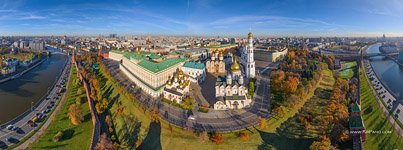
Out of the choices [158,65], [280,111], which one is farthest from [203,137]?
[158,65]

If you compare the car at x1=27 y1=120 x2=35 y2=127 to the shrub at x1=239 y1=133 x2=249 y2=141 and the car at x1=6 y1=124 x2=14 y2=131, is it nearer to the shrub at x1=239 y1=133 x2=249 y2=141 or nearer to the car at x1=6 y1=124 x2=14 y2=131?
the car at x1=6 y1=124 x2=14 y2=131

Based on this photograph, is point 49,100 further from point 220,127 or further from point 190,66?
point 220,127

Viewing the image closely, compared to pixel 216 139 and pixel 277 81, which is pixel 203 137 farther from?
pixel 277 81

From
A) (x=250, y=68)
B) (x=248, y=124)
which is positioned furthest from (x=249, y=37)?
(x=248, y=124)

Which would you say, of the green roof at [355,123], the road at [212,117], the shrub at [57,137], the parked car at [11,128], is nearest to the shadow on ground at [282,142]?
the road at [212,117]

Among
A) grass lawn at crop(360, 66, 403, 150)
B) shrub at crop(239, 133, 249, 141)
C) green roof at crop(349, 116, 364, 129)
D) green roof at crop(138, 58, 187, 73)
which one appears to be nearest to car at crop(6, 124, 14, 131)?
green roof at crop(138, 58, 187, 73)

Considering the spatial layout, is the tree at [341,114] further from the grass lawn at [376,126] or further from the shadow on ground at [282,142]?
the shadow on ground at [282,142]
